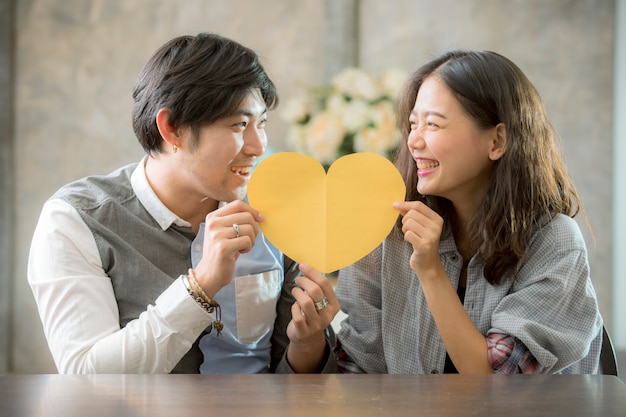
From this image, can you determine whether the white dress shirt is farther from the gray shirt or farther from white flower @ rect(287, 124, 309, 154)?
white flower @ rect(287, 124, 309, 154)

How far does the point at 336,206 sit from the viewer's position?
1.39m

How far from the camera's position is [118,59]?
3.46 metres

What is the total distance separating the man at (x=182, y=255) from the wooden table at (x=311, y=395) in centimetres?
32

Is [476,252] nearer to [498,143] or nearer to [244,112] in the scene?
[498,143]

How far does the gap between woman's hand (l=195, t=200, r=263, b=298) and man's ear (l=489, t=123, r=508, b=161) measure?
0.53 m

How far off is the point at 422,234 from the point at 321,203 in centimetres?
20

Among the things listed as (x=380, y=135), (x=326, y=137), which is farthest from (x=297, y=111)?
(x=380, y=135)

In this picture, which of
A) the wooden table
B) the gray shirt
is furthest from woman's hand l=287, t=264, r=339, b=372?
the wooden table

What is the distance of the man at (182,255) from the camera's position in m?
1.35

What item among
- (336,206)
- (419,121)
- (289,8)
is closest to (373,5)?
(289,8)

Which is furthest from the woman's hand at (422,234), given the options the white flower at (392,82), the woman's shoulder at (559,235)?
the white flower at (392,82)

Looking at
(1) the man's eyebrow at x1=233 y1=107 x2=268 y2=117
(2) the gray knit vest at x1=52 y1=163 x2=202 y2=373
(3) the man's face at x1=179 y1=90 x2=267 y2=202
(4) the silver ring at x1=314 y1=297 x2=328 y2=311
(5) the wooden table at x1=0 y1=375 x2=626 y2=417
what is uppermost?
(1) the man's eyebrow at x1=233 y1=107 x2=268 y2=117

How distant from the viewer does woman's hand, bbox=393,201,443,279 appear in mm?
1382

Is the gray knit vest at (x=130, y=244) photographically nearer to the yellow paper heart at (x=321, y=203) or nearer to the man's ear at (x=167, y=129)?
the man's ear at (x=167, y=129)
